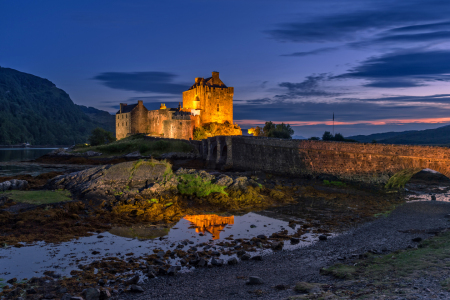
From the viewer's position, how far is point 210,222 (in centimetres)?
1619

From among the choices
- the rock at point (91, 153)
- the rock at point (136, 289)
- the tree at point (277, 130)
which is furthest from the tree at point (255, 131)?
the rock at point (136, 289)

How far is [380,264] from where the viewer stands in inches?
338

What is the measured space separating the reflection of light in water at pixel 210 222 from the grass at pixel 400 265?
20.3ft

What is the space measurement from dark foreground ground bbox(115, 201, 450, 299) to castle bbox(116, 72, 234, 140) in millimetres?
59166

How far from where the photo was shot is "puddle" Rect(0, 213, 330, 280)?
9938 mm

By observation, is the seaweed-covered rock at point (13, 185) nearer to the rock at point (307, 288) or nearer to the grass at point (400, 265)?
the rock at point (307, 288)

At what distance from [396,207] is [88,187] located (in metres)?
19.6

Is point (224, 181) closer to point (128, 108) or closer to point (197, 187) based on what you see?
point (197, 187)

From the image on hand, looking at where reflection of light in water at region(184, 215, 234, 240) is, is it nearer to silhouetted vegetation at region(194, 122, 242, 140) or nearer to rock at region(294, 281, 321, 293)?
rock at region(294, 281, 321, 293)

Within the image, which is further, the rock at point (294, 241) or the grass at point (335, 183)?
the grass at point (335, 183)

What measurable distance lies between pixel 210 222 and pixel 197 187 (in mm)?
5221

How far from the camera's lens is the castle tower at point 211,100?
7531 cm

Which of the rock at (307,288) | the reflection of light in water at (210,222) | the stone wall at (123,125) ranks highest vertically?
the stone wall at (123,125)

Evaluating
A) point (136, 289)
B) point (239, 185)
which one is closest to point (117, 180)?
point (239, 185)
